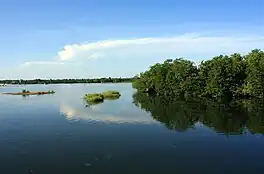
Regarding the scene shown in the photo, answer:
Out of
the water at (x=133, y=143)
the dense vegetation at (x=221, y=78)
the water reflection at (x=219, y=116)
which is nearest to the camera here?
the water at (x=133, y=143)

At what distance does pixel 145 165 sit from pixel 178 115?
3004 cm

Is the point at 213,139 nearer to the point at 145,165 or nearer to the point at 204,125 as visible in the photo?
the point at 204,125

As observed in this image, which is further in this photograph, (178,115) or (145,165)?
(178,115)

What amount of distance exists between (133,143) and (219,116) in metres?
23.5

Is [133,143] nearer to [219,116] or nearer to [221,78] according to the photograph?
[219,116]

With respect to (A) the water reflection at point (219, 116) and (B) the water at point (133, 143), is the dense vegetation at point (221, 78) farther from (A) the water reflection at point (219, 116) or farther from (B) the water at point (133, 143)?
(B) the water at point (133, 143)

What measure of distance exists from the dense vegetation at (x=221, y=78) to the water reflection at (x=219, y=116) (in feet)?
18.3

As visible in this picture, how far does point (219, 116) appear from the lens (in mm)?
54812

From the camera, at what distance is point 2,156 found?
31.2 meters

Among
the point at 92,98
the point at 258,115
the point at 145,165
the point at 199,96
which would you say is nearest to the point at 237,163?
the point at 145,165

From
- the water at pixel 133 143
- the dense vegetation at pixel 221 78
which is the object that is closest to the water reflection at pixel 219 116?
the water at pixel 133 143

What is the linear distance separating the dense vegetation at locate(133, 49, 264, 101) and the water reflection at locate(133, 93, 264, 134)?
220 inches

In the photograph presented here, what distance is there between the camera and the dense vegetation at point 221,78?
7444cm

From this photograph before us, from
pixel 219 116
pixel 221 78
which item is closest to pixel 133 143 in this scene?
pixel 219 116
